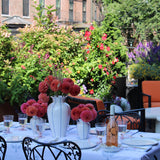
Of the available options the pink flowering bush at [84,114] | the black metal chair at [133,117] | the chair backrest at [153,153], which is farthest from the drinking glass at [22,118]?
the chair backrest at [153,153]

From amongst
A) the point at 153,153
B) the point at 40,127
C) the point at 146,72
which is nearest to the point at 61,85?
the point at 40,127

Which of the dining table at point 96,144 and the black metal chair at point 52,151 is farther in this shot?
the dining table at point 96,144

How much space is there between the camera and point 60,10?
83.0 ft

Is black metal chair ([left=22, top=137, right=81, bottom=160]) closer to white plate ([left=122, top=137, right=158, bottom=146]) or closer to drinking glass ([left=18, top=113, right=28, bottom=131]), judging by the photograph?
white plate ([left=122, top=137, right=158, bottom=146])

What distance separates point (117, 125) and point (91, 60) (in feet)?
20.1

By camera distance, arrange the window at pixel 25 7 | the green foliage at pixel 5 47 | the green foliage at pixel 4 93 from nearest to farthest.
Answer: the green foliage at pixel 4 93
the green foliage at pixel 5 47
the window at pixel 25 7

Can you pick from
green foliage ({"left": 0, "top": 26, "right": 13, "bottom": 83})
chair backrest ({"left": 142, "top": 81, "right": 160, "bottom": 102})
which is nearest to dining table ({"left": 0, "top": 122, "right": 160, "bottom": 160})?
green foliage ({"left": 0, "top": 26, "right": 13, "bottom": 83})

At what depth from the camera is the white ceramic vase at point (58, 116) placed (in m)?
2.91

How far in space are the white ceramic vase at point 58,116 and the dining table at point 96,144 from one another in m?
0.06

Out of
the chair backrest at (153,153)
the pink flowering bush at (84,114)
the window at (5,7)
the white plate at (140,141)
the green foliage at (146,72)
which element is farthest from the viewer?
the window at (5,7)

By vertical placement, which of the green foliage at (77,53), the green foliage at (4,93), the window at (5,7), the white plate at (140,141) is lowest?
the white plate at (140,141)

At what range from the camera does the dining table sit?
2457 millimetres

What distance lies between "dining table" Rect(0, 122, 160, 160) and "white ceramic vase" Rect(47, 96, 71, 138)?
0.06 meters

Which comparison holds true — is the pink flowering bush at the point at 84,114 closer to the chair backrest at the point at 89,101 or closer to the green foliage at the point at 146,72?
the chair backrest at the point at 89,101
